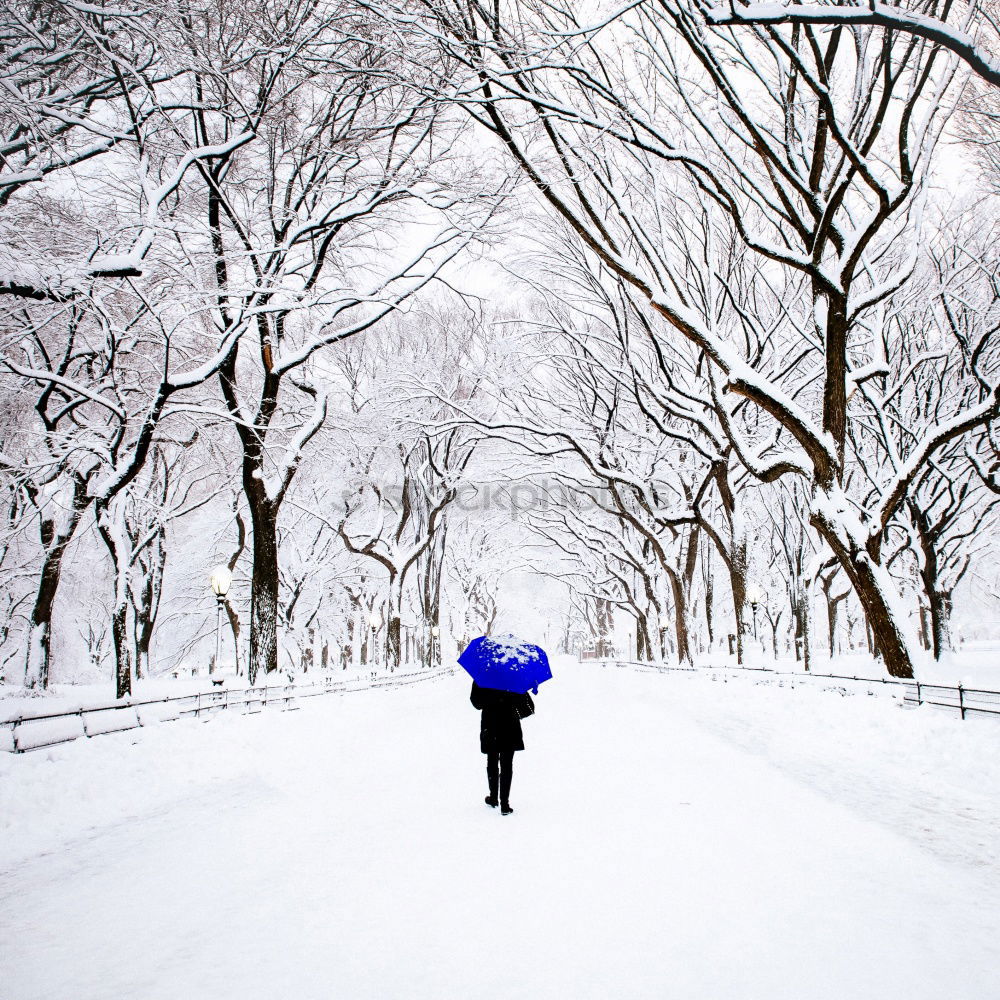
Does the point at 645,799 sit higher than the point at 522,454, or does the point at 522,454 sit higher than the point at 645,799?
the point at 522,454

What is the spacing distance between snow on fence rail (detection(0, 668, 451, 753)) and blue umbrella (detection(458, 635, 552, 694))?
17.5ft

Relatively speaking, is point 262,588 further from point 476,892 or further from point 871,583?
point 871,583

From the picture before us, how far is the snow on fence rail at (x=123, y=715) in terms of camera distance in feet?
23.6

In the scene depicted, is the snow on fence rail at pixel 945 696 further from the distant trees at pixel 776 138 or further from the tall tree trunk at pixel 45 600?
the tall tree trunk at pixel 45 600

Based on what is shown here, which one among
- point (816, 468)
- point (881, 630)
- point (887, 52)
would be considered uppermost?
point (887, 52)

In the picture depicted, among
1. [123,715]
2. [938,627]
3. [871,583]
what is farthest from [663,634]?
[123,715]

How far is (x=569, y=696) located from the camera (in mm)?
19859

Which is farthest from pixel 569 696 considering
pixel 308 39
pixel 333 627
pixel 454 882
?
pixel 333 627

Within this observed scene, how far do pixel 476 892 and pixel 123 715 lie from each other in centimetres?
725

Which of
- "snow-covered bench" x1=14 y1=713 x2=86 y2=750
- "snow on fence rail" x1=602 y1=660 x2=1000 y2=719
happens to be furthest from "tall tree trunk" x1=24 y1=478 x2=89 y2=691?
"snow on fence rail" x1=602 y1=660 x2=1000 y2=719

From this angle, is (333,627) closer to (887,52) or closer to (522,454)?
(522,454)

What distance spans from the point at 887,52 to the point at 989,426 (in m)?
Result: 13.7

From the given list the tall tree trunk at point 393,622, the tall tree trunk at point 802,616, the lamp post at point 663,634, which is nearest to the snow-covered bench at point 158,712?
the tall tree trunk at point 393,622

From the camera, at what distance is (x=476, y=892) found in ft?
12.9
